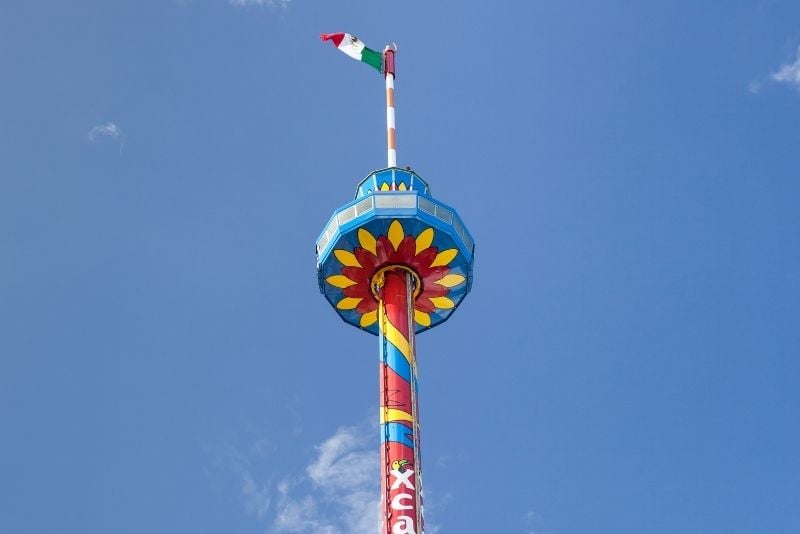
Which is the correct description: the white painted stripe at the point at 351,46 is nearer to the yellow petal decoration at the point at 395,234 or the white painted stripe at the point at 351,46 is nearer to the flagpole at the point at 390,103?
the flagpole at the point at 390,103

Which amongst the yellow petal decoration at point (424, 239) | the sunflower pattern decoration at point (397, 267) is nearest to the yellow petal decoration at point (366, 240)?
the sunflower pattern decoration at point (397, 267)

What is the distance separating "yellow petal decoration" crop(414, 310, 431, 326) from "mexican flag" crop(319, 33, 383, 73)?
12639 millimetres

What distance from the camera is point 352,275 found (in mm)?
45219

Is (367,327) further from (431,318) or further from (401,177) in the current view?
(401,177)

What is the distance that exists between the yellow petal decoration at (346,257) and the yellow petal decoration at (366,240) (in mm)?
730

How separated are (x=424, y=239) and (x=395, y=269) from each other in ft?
6.15

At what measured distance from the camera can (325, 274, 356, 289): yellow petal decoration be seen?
45281mm

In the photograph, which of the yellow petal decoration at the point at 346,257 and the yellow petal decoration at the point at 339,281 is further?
the yellow petal decoration at the point at 339,281

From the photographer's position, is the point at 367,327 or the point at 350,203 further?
the point at 367,327

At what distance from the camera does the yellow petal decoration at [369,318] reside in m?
47.0

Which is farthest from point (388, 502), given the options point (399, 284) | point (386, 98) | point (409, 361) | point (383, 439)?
point (386, 98)

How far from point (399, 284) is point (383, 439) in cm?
702

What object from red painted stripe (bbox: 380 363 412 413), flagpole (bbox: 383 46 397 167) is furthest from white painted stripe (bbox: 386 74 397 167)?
red painted stripe (bbox: 380 363 412 413)

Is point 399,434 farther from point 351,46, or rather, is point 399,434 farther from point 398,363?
point 351,46
